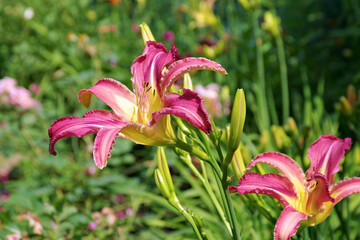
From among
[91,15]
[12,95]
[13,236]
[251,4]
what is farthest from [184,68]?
[91,15]

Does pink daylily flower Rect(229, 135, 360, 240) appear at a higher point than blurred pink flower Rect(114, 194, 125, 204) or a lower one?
lower

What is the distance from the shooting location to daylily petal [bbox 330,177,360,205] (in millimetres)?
693

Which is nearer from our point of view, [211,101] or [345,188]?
[345,188]

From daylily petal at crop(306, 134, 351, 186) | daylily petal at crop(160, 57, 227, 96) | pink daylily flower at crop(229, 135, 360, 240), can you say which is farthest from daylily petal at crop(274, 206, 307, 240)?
daylily petal at crop(160, 57, 227, 96)

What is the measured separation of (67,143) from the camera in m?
2.55

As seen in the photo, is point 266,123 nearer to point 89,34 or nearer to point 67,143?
point 67,143

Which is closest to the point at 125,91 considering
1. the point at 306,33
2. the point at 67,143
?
the point at 67,143

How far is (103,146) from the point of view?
1.99 feet

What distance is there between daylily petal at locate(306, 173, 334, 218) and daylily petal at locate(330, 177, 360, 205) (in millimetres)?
28

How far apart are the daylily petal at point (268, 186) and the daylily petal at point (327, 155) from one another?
72mm

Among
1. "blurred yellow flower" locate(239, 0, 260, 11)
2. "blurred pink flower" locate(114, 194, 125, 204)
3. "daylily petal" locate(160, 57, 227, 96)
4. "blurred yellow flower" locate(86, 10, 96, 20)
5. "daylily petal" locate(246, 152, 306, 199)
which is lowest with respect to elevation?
"daylily petal" locate(246, 152, 306, 199)

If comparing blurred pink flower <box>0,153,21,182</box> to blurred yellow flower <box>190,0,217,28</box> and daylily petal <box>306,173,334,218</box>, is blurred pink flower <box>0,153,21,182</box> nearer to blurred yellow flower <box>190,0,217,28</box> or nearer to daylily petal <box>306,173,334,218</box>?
blurred yellow flower <box>190,0,217,28</box>

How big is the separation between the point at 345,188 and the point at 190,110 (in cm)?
31

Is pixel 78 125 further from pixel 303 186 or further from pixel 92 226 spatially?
pixel 92 226
